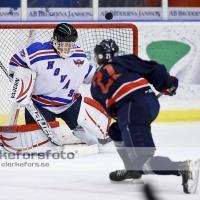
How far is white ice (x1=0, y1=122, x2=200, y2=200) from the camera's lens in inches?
133

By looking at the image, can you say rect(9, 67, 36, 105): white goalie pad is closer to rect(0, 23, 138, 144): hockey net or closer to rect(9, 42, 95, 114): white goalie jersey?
rect(9, 42, 95, 114): white goalie jersey

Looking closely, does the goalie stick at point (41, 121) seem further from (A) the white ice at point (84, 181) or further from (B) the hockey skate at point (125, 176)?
(B) the hockey skate at point (125, 176)

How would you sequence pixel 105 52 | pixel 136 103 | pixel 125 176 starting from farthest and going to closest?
pixel 125 176, pixel 105 52, pixel 136 103

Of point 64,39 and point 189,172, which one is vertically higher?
point 64,39

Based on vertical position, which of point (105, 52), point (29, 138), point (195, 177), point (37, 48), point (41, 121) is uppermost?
point (105, 52)

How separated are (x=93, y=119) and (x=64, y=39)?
24.6 inches

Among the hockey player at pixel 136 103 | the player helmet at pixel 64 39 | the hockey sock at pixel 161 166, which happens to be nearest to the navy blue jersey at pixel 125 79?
the hockey player at pixel 136 103

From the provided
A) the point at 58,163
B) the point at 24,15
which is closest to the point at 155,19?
the point at 24,15

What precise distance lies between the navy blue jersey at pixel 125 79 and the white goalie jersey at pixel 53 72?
122 cm

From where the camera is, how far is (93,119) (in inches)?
196

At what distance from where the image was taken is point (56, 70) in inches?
187

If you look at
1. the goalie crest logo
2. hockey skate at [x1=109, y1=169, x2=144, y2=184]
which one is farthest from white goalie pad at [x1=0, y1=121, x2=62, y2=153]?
hockey skate at [x1=109, y1=169, x2=144, y2=184]

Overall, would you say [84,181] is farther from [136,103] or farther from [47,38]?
[47,38]

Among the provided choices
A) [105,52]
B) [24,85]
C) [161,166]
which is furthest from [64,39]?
[161,166]
